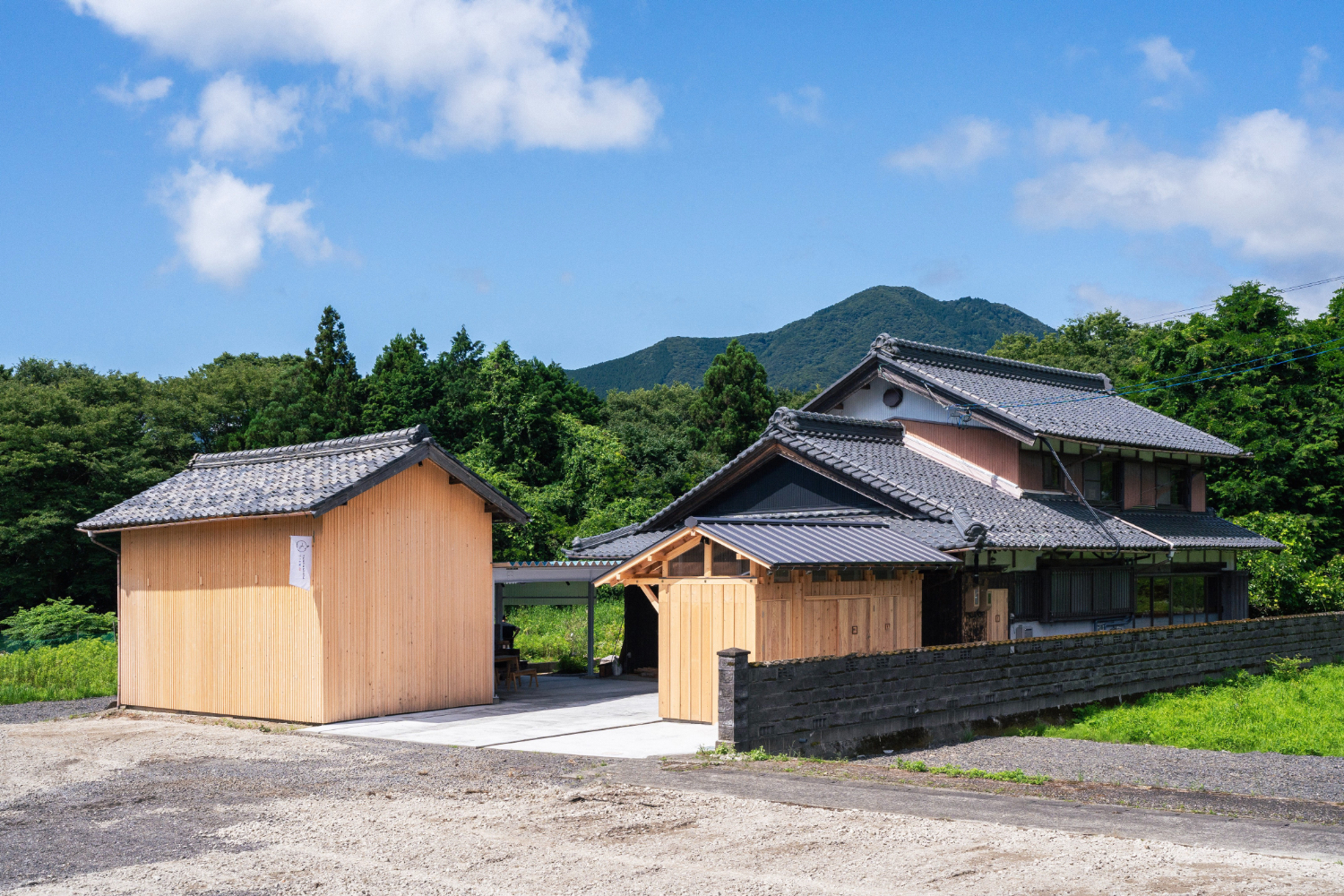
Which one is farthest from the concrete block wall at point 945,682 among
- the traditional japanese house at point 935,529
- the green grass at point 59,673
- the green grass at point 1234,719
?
the green grass at point 59,673

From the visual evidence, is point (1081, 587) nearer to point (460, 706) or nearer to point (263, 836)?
point (460, 706)

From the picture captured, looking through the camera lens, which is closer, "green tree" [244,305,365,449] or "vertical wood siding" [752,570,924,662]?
"vertical wood siding" [752,570,924,662]

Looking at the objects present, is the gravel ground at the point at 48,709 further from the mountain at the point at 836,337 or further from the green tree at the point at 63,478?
the mountain at the point at 836,337

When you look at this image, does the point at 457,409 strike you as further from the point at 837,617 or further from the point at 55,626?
the point at 837,617

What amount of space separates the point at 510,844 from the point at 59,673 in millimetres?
17306

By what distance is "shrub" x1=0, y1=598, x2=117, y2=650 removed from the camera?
27.6m

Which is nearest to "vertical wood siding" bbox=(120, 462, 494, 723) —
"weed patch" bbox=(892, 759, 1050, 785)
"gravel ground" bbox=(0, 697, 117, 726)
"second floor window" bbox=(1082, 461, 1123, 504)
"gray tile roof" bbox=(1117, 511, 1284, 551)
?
"gravel ground" bbox=(0, 697, 117, 726)

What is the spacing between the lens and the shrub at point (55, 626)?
27.6 meters

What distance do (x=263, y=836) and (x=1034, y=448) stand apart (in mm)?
17779

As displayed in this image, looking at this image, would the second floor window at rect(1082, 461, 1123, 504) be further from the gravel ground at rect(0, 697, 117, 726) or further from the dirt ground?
the gravel ground at rect(0, 697, 117, 726)

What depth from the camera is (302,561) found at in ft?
51.0

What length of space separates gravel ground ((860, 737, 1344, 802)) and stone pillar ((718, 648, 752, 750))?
2.03 meters

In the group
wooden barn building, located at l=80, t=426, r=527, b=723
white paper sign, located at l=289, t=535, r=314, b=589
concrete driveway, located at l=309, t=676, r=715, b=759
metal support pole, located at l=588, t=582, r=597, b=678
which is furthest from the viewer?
metal support pole, located at l=588, t=582, r=597, b=678

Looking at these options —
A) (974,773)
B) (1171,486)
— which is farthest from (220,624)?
(1171,486)
